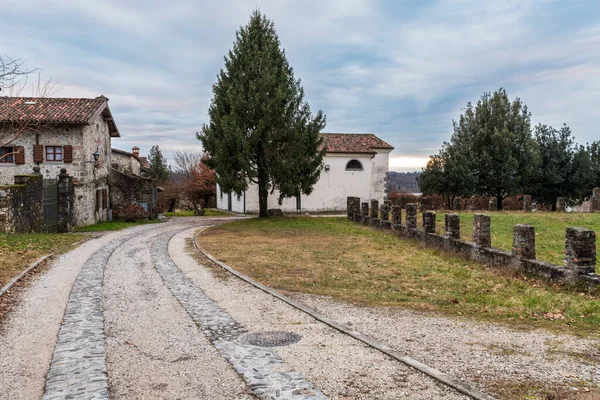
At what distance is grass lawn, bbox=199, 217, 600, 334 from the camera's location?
318 inches

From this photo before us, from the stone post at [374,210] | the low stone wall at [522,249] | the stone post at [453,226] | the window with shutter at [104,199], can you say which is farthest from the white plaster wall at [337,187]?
the stone post at [453,226]

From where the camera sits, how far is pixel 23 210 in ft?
61.7

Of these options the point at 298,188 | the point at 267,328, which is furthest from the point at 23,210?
the point at 267,328

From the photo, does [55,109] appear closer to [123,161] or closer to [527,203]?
[123,161]

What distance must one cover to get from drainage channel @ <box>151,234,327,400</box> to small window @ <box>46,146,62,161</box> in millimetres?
19007

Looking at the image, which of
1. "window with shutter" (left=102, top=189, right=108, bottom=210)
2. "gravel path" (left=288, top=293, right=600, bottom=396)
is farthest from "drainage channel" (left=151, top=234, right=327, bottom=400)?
"window with shutter" (left=102, top=189, right=108, bottom=210)

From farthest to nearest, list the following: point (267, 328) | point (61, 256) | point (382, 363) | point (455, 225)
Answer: point (455, 225) < point (61, 256) < point (267, 328) < point (382, 363)

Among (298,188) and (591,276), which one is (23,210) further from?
(591,276)

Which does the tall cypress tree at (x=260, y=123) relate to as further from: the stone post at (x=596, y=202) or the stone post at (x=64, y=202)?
the stone post at (x=596, y=202)

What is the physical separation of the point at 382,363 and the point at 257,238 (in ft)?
46.5

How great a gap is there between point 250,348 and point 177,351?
954 millimetres

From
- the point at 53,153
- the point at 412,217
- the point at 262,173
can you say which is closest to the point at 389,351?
the point at 412,217

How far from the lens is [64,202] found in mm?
22094

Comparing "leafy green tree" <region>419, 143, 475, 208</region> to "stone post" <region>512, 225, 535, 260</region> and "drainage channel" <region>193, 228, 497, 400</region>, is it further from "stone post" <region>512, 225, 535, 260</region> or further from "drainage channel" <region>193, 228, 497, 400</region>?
"drainage channel" <region>193, 228, 497, 400</region>
